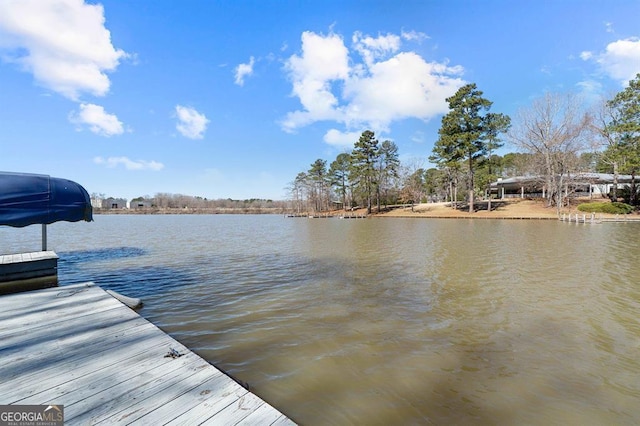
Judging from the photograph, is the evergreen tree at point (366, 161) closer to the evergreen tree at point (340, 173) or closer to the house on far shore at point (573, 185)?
the evergreen tree at point (340, 173)

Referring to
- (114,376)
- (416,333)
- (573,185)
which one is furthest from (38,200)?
(573,185)

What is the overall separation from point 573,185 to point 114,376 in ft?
166

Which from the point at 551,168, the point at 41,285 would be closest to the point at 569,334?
the point at 41,285

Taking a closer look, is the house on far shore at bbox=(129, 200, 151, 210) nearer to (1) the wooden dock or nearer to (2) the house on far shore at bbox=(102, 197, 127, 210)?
(2) the house on far shore at bbox=(102, 197, 127, 210)

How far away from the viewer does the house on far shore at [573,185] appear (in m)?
39.1

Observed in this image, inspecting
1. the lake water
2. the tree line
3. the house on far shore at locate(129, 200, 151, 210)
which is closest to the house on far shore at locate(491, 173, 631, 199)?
the tree line

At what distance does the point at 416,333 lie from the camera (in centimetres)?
460

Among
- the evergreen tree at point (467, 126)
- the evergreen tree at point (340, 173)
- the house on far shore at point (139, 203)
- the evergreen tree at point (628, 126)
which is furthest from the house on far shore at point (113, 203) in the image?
the evergreen tree at point (628, 126)

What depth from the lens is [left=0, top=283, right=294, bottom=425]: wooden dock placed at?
209 centimetres

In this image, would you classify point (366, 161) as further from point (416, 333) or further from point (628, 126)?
point (416, 333)

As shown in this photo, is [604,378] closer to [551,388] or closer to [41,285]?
[551,388]

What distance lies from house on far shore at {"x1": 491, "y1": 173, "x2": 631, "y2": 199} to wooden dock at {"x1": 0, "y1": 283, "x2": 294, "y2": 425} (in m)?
46.7

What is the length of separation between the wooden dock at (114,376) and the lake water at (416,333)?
843mm

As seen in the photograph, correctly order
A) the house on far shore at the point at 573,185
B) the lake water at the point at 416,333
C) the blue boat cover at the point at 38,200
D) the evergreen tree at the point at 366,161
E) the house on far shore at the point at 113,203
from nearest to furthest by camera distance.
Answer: the lake water at the point at 416,333
the blue boat cover at the point at 38,200
the house on far shore at the point at 573,185
the evergreen tree at the point at 366,161
the house on far shore at the point at 113,203
